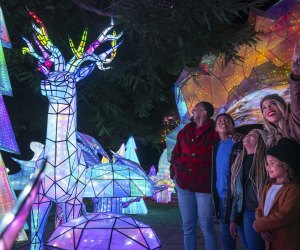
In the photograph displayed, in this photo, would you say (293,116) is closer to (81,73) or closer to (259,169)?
(259,169)

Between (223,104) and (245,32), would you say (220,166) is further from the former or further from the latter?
(223,104)

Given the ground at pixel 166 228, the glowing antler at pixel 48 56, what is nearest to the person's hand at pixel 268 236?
the glowing antler at pixel 48 56

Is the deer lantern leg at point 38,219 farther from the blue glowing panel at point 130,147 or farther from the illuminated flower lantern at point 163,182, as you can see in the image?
the illuminated flower lantern at point 163,182

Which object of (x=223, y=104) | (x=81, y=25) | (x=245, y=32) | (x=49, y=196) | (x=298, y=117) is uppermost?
(x=81, y=25)

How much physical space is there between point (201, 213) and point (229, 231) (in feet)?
0.96

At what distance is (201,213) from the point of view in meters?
3.90

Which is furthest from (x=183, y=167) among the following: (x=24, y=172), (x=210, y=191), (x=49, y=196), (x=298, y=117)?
(x=24, y=172)

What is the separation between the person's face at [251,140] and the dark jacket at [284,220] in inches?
29.9

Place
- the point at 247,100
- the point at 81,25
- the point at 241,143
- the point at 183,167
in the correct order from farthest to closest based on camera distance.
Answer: the point at 81,25 < the point at 247,100 < the point at 183,167 < the point at 241,143

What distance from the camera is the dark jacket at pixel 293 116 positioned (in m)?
2.52

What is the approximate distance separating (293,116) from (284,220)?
25.4 inches

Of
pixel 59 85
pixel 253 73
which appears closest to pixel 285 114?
pixel 59 85

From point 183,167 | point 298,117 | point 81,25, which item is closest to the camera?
point 298,117

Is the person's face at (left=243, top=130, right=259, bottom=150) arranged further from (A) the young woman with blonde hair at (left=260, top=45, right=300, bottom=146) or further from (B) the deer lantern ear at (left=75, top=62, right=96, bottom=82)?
(B) the deer lantern ear at (left=75, top=62, right=96, bottom=82)
